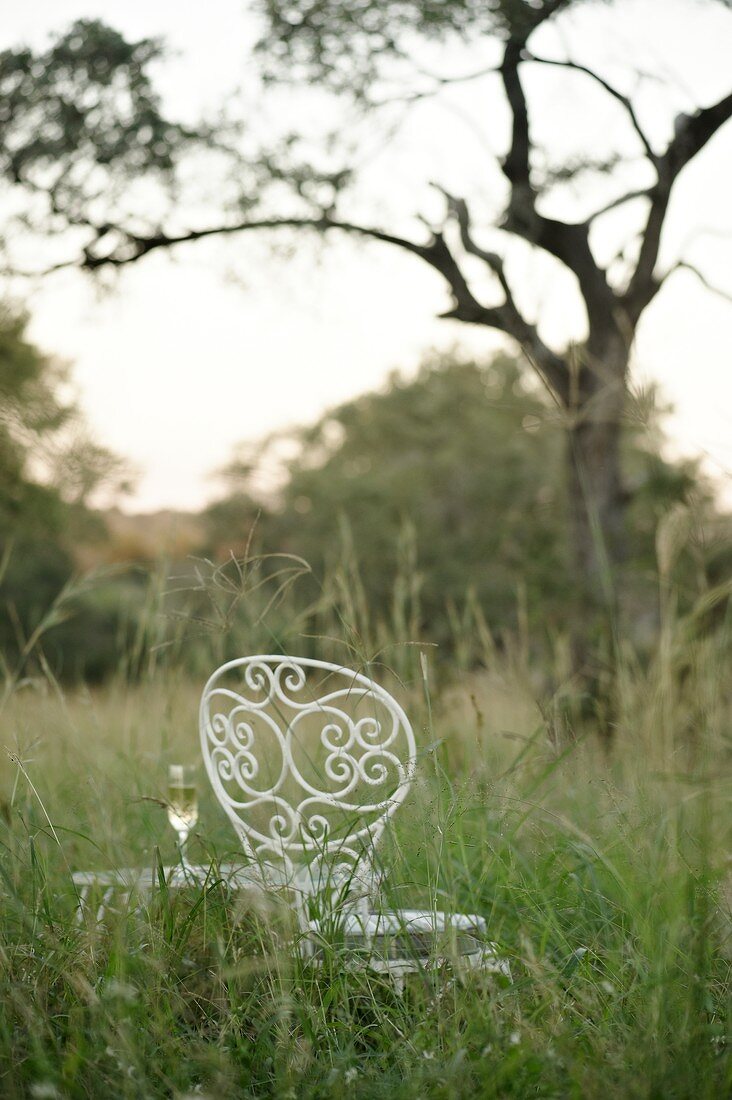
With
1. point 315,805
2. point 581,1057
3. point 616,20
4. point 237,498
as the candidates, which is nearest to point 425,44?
point 616,20

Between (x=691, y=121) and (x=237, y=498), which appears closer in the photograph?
(x=691, y=121)

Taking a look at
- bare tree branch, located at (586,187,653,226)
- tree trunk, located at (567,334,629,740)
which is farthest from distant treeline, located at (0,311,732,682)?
bare tree branch, located at (586,187,653,226)

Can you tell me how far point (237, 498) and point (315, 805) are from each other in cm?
1447

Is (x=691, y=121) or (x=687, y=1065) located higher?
(x=691, y=121)

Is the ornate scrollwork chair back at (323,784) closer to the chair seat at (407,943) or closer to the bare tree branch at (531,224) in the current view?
the chair seat at (407,943)

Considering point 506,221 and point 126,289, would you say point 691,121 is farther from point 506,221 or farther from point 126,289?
point 126,289

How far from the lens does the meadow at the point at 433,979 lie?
1.21 meters

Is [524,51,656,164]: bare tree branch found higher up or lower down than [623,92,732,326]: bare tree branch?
higher up

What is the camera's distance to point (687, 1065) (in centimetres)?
114

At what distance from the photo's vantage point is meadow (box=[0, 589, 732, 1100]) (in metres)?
1.21

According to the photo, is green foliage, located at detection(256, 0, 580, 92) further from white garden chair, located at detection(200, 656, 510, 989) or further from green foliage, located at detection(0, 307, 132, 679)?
white garden chair, located at detection(200, 656, 510, 989)

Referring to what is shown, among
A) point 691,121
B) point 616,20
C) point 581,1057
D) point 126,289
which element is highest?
point 616,20

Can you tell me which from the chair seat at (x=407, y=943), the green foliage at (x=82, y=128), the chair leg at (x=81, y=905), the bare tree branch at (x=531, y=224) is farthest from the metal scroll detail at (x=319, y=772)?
the green foliage at (x=82, y=128)

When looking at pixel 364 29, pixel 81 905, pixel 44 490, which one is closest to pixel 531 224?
pixel 364 29
